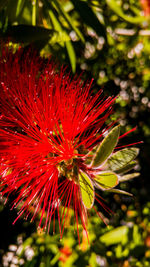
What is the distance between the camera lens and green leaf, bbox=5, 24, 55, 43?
96cm

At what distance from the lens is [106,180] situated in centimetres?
73

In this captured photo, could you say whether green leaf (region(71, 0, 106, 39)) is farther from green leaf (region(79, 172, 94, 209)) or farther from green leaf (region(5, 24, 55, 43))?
green leaf (region(79, 172, 94, 209))

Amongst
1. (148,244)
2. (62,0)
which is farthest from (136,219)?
(62,0)

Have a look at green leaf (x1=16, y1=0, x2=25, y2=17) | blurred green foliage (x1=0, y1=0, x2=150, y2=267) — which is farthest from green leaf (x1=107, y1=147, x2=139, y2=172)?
green leaf (x1=16, y1=0, x2=25, y2=17)

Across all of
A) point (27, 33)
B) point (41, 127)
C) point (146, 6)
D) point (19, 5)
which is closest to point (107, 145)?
point (41, 127)

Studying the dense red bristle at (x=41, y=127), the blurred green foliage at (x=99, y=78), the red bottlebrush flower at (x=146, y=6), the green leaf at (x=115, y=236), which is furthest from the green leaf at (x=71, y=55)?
the green leaf at (x=115, y=236)

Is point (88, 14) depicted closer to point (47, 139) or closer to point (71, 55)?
point (71, 55)

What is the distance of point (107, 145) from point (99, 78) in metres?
0.86

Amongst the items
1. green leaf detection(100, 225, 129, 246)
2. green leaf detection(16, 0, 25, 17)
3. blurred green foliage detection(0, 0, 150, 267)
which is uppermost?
green leaf detection(16, 0, 25, 17)

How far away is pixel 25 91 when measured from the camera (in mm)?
810

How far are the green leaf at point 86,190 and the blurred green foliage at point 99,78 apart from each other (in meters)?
0.54

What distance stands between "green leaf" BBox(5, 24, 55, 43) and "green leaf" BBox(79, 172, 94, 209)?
53cm

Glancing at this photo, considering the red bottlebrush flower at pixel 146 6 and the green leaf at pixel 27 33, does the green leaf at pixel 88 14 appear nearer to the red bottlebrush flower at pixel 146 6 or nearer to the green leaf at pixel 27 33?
the green leaf at pixel 27 33

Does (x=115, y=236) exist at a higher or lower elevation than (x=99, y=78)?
lower
